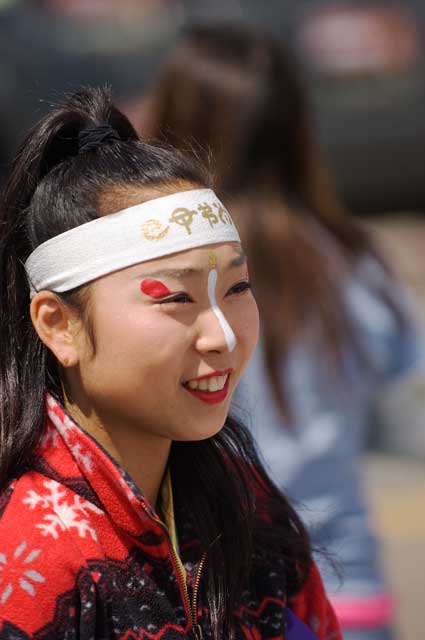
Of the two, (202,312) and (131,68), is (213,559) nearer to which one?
(202,312)

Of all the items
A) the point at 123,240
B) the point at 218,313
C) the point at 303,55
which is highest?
the point at 123,240

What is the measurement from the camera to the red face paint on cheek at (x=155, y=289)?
1.55m

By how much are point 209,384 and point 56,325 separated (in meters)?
0.23

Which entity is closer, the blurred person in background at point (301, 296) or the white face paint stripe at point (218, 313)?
the white face paint stripe at point (218, 313)

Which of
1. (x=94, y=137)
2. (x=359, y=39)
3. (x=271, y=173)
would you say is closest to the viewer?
(x=94, y=137)

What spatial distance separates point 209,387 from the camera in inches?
63.1

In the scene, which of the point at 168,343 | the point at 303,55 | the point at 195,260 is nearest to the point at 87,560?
the point at 168,343


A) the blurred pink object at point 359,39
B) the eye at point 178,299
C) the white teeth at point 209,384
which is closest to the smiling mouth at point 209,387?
the white teeth at point 209,384

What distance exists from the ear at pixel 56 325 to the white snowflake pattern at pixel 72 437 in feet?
0.25

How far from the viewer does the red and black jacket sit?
4.85ft

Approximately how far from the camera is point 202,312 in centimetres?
159

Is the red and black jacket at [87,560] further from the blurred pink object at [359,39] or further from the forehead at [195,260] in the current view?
the blurred pink object at [359,39]

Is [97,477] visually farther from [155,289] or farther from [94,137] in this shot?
[94,137]

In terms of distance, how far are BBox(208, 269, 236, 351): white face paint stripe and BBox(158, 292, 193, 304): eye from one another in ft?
0.11
